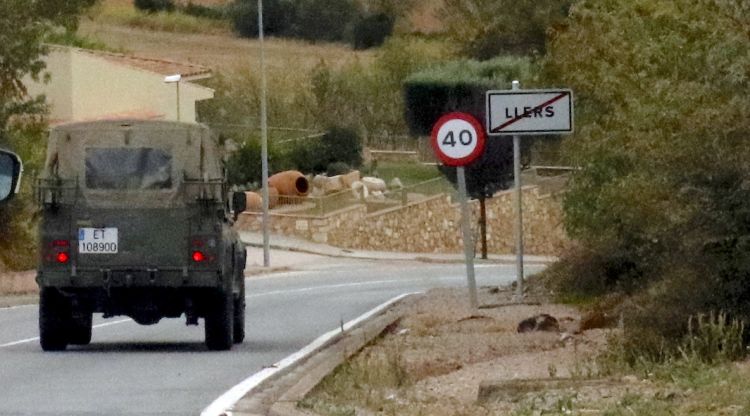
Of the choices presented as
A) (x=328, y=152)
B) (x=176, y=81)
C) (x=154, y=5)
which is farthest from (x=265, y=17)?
(x=176, y=81)

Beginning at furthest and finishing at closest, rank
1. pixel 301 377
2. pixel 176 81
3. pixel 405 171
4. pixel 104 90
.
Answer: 1. pixel 405 171
2. pixel 104 90
3. pixel 176 81
4. pixel 301 377

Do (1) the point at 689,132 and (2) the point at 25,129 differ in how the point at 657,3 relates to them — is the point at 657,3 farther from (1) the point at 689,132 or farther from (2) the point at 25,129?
(2) the point at 25,129

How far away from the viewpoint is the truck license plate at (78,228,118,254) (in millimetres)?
19188

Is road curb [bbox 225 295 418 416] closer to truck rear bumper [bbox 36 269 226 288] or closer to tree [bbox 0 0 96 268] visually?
truck rear bumper [bbox 36 269 226 288]

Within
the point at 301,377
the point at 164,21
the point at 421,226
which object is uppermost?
the point at 164,21

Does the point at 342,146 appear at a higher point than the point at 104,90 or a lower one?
lower

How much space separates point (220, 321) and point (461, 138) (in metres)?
4.41

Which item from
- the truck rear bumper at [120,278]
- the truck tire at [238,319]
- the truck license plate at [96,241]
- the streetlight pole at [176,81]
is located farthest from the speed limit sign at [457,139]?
the streetlight pole at [176,81]

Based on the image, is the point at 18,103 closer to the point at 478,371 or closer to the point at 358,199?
the point at 358,199

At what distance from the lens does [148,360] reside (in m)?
18.5

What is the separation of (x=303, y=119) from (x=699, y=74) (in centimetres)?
6557

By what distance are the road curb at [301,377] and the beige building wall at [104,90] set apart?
35718 mm

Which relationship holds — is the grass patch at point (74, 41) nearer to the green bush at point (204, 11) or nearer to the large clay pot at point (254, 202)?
the large clay pot at point (254, 202)

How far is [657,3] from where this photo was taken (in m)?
21.5
